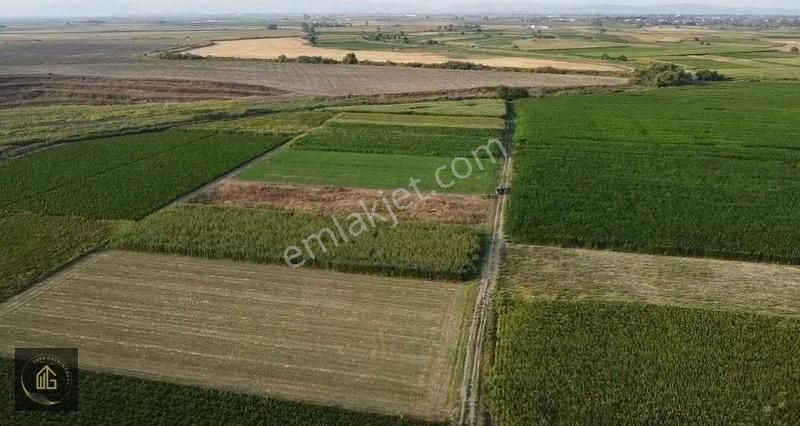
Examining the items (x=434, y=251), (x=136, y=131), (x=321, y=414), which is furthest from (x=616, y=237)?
(x=136, y=131)

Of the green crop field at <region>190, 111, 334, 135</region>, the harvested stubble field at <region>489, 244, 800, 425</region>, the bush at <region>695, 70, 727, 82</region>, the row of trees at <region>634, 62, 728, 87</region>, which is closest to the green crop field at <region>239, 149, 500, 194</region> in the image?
the green crop field at <region>190, 111, 334, 135</region>

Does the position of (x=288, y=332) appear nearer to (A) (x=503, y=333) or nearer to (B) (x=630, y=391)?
(A) (x=503, y=333)

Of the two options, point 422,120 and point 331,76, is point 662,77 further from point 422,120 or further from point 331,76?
point 331,76

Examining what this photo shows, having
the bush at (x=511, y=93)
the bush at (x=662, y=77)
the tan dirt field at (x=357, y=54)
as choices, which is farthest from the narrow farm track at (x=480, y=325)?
the tan dirt field at (x=357, y=54)

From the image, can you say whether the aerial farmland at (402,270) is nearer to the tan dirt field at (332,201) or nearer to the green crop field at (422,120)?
the tan dirt field at (332,201)

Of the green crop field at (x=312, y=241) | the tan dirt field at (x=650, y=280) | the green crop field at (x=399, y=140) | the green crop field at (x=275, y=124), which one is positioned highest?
the green crop field at (x=275, y=124)

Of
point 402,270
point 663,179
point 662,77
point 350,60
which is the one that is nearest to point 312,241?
point 402,270
